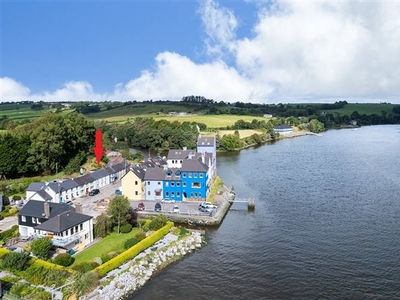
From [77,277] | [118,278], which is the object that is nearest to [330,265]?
[118,278]

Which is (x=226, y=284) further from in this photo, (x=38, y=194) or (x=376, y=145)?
(x=376, y=145)

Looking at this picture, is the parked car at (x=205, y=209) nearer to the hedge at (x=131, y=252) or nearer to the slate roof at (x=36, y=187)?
the hedge at (x=131, y=252)

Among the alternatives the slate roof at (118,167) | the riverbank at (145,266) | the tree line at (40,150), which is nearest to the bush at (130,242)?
the riverbank at (145,266)

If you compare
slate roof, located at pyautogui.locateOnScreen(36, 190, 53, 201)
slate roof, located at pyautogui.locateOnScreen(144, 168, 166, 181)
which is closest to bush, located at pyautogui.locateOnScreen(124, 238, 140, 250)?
slate roof, located at pyautogui.locateOnScreen(144, 168, 166, 181)

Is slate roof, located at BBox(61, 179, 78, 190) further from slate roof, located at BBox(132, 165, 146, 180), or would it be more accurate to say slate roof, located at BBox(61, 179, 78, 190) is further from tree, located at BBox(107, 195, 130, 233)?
tree, located at BBox(107, 195, 130, 233)

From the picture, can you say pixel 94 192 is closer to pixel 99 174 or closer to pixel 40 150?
pixel 99 174

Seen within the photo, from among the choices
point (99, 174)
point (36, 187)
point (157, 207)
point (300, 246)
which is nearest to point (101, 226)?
point (157, 207)
